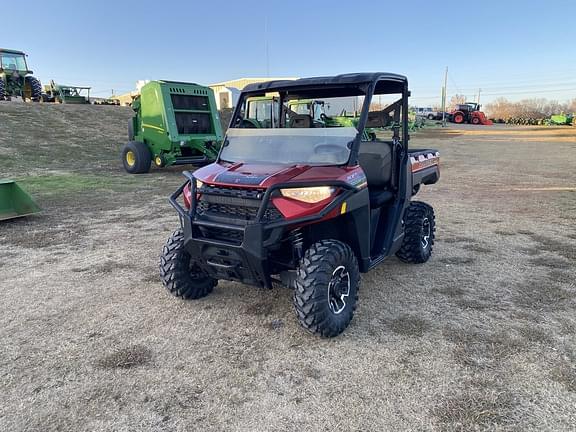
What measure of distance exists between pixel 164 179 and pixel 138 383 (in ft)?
29.0

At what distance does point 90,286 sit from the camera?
4.29m

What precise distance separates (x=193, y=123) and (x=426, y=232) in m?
8.54

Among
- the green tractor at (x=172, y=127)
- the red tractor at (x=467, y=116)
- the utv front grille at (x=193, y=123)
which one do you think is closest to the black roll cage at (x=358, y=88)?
the green tractor at (x=172, y=127)

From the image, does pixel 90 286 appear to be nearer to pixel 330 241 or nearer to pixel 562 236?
pixel 330 241

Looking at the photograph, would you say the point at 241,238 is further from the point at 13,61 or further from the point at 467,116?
the point at 467,116

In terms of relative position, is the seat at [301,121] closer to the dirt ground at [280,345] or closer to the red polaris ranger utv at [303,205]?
the red polaris ranger utv at [303,205]

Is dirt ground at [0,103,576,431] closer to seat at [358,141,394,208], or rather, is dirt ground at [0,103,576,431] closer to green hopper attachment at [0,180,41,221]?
green hopper attachment at [0,180,41,221]

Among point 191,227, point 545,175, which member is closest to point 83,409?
point 191,227

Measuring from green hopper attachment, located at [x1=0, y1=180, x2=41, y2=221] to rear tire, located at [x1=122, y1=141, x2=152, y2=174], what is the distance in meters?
5.06

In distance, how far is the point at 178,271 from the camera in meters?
3.79

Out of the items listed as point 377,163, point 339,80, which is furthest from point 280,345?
point 339,80

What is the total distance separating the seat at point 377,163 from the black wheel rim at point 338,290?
1.09 m

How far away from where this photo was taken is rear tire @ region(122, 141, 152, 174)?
38.4ft

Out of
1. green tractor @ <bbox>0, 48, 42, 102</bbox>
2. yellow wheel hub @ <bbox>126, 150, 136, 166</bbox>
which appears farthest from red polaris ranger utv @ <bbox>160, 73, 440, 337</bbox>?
green tractor @ <bbox>0, 48, 42, 102</bbox>
